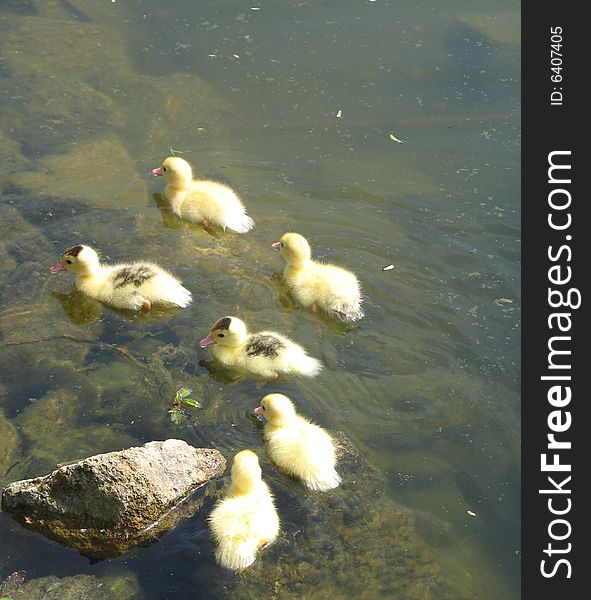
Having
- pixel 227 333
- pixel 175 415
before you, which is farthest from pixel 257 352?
pixel 175 415

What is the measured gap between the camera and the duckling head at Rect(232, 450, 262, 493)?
14.1 ft

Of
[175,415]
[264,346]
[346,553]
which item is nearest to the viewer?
[346,553]

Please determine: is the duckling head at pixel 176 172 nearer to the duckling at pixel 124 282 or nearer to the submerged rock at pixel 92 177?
the submerged rock at pixel 92 177

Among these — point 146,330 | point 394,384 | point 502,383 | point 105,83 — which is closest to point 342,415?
point 394,384

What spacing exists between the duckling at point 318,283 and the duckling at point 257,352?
53 cm

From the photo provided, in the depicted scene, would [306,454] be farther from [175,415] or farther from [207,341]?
[207,341]

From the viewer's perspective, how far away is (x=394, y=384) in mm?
5438

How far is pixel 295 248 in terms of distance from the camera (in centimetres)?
613

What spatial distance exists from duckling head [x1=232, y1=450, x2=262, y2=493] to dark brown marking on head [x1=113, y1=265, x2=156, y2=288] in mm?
1870

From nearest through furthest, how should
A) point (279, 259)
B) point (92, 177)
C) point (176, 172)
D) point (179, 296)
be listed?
1. point (179, 296)
2. point (279, 259)
3. point (176, 172)
4. point (92, 177)

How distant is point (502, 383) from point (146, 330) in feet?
7.86

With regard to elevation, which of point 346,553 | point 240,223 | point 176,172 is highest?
point 176,172

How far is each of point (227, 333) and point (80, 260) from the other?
1.32 m

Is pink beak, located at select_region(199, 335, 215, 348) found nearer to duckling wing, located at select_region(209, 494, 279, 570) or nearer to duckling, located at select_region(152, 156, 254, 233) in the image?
duckling wing, located at select_region(209, 494, 279, 570)
